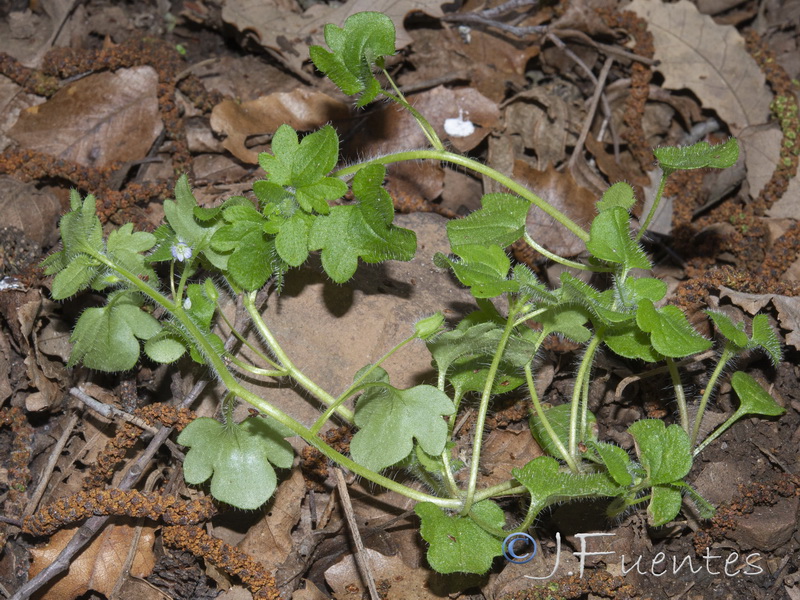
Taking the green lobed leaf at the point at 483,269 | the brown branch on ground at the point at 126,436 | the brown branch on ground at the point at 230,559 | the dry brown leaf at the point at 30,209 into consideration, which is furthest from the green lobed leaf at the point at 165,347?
the green lobed leaf at the point at 483,269

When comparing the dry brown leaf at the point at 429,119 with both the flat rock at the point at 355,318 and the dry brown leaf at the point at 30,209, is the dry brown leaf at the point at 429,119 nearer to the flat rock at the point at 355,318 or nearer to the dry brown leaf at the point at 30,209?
the flat rock at the point at 355,318

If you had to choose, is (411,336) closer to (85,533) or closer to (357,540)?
(357,540)

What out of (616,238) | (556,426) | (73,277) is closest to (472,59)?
(616,238)

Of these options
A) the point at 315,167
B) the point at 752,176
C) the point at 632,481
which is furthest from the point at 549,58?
the point at 632,481

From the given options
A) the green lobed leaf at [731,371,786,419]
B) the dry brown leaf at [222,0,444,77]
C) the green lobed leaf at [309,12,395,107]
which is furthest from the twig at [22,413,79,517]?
the green lobed leaf at [731,371,786,419]

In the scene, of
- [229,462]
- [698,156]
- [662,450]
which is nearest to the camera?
[662,450]

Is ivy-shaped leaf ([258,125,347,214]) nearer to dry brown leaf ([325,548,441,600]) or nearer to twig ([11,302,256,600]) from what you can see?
twig ([11,302,256,600])

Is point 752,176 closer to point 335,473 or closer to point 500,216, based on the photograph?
point 500,216
